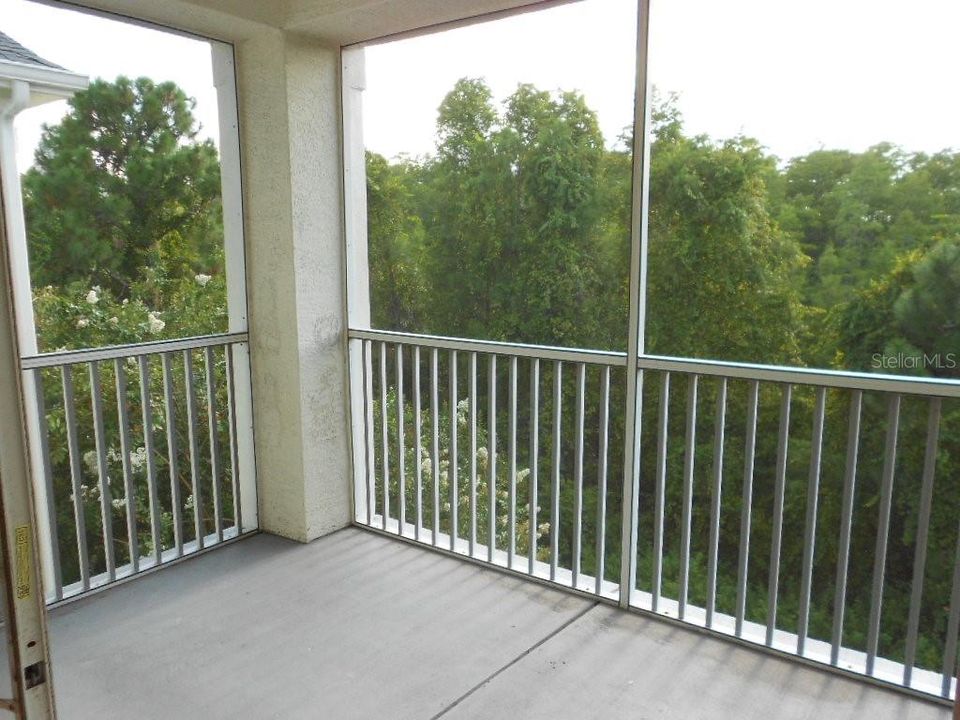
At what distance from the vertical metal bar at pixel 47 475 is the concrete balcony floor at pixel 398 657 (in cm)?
13

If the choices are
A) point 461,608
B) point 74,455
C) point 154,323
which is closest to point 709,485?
point 461,608

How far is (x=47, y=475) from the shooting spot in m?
2.71

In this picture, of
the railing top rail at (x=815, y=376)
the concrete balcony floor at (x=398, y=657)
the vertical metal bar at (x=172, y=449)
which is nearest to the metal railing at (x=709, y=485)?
the railing top rail at (x=815, y=376)

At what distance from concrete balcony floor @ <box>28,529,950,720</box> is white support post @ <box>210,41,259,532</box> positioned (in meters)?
0.50

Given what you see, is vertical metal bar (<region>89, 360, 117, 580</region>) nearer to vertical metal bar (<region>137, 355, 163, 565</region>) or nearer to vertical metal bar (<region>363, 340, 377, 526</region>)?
vertical metal bar (<region>137, 355, 163, 565</region>)

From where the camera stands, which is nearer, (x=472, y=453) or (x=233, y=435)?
(x=472, y=453)

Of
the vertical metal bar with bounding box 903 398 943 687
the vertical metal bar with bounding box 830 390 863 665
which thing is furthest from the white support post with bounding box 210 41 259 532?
the vertical metal bar with bounding box 903 398 943 687

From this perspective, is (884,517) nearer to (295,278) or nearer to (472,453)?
(472,453)

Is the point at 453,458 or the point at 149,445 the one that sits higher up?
the point at 149,445

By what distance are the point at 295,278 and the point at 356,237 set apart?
1.35ft

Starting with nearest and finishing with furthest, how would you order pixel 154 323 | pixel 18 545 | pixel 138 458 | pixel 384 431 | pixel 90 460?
pixel 18 545 → pixel 384 431 → pixel 154 323 → pixel 90 460 → pixel 138 458

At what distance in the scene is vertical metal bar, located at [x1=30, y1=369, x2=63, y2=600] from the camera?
2668 millimetres

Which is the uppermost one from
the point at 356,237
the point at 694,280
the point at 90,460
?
the point at 356,237

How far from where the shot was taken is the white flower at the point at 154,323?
4093 mm
